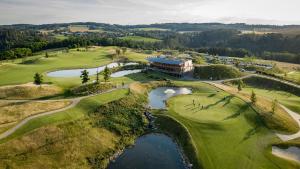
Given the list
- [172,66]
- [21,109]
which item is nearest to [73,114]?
[21,109]

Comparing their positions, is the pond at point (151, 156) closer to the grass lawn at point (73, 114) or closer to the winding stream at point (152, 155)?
the winding stream at point (152, 155)

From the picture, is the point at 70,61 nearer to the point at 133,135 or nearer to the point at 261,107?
the point at 133,135

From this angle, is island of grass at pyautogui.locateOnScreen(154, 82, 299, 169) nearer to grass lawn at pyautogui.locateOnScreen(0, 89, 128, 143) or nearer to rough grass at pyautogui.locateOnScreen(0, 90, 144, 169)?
rough grass at pyautogui.locateOnScreen(0, 90, 144, 169)

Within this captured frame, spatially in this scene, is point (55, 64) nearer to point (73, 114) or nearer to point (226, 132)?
point (73, 114)

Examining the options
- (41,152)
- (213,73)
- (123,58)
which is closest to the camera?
(41,152)

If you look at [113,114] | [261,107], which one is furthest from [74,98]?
[261,107]

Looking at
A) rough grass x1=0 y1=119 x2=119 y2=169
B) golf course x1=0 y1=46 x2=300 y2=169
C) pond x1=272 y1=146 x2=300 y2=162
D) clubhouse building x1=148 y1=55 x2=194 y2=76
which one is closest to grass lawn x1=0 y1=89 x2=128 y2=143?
golf course x1=0 y1=46 x2=300 y2=169
